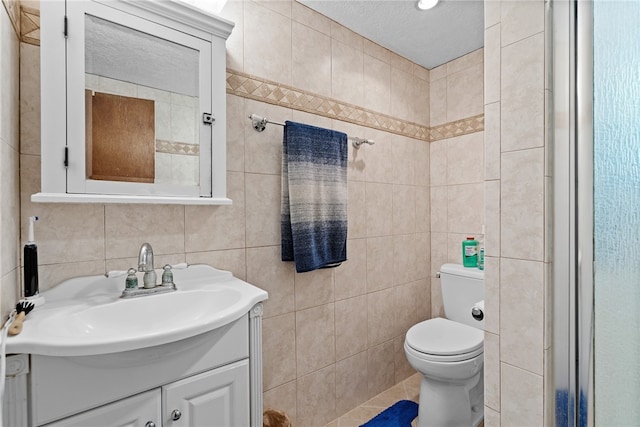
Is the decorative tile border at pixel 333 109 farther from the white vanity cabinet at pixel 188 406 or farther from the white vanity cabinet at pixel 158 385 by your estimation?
the white vanity cabinet at pixel 188 406

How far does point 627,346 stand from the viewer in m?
0.64

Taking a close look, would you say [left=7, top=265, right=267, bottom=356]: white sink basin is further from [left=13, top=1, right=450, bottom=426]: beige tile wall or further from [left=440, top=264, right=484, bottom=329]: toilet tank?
[left=440, top=264, right=484, bottom=329]: toilet tank

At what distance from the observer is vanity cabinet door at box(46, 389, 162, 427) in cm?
77

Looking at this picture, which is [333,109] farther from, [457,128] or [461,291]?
[461,291]

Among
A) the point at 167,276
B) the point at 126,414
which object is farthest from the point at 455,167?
the point at 126,414

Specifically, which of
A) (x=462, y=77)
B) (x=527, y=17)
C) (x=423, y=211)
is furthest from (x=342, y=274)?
(x=462, y=77)

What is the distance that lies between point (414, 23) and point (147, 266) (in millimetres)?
1852

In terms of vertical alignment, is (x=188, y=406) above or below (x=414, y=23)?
below

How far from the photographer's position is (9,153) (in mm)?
900

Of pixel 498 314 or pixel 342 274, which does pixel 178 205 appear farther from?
pixel 498 314

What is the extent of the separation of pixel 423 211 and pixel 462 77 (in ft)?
3.15

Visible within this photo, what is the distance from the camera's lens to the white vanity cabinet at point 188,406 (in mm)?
809

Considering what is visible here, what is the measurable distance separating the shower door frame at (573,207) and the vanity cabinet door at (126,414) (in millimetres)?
1054

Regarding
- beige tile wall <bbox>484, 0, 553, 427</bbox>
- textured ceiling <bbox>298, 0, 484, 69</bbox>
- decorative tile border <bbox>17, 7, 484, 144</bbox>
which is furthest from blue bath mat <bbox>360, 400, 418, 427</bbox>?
textured ceiling <bbox>298, 0, 484, 69</bbox>
